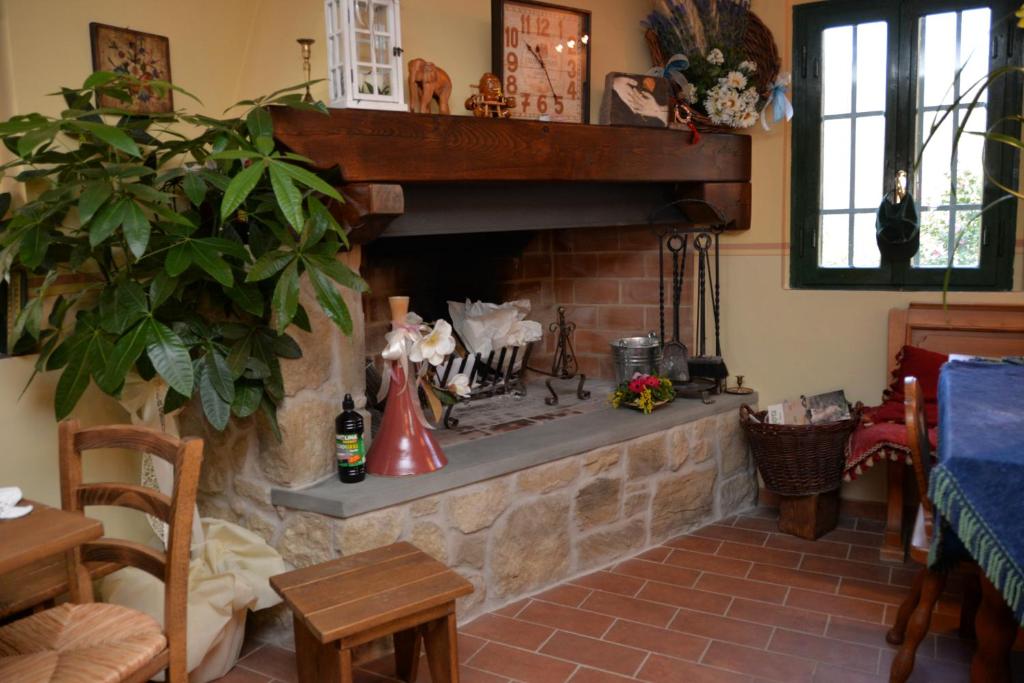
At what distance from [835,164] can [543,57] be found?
1.27m

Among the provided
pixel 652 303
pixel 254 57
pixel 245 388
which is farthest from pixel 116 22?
pixel 652 303

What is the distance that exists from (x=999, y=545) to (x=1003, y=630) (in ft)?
1.13

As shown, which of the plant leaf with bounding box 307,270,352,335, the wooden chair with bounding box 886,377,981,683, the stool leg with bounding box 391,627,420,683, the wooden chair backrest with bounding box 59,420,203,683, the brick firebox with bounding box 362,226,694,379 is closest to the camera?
the wooden chair backrest with bounding box 59,420,203,683

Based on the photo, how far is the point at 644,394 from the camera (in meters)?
3.38

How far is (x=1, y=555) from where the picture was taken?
1.43 m

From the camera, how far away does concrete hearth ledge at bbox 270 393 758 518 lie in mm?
2531

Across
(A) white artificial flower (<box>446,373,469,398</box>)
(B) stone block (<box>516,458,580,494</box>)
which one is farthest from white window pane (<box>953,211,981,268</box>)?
(A) white artificial flower (<box>446,373,469,398</box>)

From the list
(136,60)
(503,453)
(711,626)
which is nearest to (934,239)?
(711,626)

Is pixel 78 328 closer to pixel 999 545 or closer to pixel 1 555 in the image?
pixel 1 555

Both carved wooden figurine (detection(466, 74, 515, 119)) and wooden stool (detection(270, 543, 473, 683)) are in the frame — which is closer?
wooden stool (detection(270, 543, 473, 683))

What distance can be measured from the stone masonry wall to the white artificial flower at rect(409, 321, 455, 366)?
1.35 feet

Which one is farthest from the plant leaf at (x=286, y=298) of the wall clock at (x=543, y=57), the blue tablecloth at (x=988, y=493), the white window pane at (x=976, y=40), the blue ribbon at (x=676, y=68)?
the white window pane at (x=976, y=40)

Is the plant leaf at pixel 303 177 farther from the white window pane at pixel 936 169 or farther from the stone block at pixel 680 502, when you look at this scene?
the white window pane at pixel 936 169

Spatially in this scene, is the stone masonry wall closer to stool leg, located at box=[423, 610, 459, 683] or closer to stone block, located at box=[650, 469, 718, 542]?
stone block, located at box=[650, 469, 718, 542]
